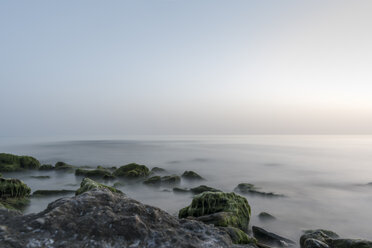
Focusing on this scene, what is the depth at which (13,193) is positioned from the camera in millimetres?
13742

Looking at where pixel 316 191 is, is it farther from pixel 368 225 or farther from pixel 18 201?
pixel 18 201

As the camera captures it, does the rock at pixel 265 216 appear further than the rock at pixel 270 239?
Yes

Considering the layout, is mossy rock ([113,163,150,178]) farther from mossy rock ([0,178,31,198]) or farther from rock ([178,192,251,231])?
rock ([178,192,251,231])

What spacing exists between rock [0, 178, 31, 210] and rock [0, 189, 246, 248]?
35.0 feet

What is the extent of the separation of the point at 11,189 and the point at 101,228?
12.8m

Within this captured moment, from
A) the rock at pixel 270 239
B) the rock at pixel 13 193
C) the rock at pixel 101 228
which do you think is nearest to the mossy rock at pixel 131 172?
the rock at pixel 13 193

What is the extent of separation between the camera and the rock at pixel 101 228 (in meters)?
3.76

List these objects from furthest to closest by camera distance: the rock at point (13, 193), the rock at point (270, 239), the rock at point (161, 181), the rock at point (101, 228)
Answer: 1. the rock at point (161, 181)
2. the rock at point (13, 193)
3. the rock at point (270, 239)
4. the rock at point (101, 228)

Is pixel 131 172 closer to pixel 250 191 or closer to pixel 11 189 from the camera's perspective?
pixel 11 189

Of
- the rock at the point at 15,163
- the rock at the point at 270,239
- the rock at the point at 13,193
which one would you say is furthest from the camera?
the rock at the point at 15,163

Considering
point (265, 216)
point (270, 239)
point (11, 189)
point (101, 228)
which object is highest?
point (101, 228)

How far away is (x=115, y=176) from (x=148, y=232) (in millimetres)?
19916

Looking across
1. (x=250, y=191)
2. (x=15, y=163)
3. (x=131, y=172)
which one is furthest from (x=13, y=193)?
(x=15, y=163)

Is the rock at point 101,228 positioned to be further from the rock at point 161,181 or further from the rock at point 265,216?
the rock at point 161,181
